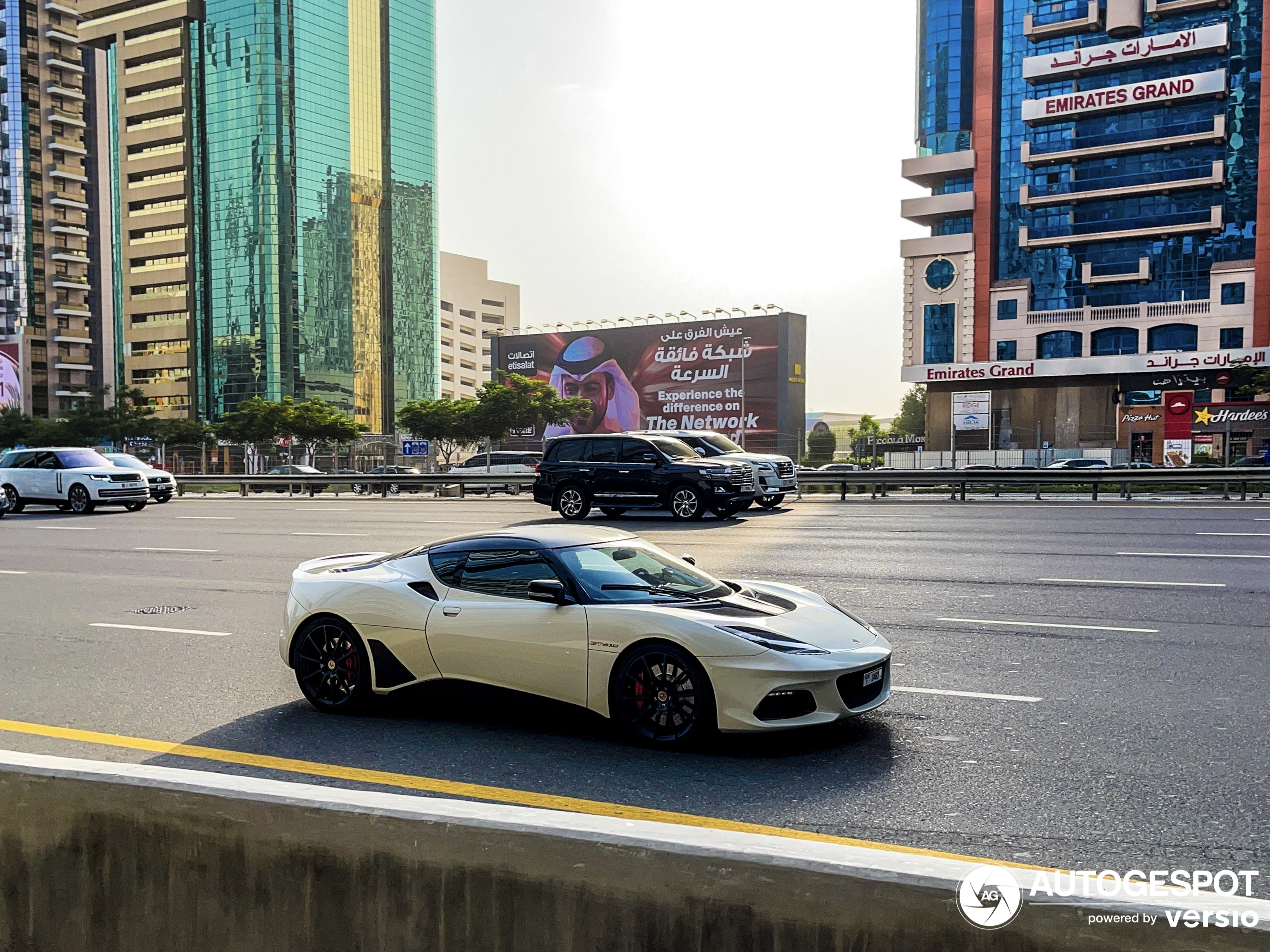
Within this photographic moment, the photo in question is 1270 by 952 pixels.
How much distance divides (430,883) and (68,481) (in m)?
27.3

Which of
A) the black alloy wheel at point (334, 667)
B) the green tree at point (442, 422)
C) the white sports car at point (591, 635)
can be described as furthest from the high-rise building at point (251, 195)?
the white sports car at point (591, 635)

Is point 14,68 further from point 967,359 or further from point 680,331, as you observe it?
point 967,359

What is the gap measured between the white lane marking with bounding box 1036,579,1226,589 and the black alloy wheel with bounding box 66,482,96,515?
75.4 ft

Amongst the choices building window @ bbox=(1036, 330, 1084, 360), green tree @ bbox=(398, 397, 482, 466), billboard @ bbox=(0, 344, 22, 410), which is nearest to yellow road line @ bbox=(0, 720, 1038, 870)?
green tree @ bbox=(398, 397, 482, 466)

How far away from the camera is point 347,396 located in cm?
Result: 12238

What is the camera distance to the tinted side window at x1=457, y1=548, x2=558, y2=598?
6281mm

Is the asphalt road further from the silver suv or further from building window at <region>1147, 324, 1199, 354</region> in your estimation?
building window at <region>1147, 324, 1199, 354</region>

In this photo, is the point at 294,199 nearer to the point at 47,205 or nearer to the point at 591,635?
the point at 47,205

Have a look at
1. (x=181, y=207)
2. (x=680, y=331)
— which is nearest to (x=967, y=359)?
(x=680, y=331)

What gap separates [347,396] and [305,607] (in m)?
120

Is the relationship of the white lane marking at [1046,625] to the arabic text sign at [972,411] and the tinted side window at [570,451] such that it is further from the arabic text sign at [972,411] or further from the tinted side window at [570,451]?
the arabic text sign at [972,411]

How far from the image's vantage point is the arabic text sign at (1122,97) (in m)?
65.1

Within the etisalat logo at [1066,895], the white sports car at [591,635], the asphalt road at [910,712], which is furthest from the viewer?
the white sports car at [591,635]

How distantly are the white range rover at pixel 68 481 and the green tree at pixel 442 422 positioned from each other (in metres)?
44.0
